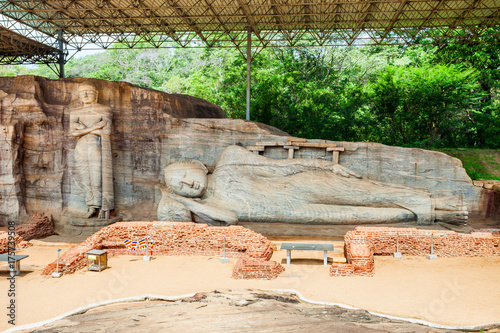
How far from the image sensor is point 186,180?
1027 cm

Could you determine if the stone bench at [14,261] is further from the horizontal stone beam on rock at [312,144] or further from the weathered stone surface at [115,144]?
the horizontal stone beam on rock at [312,144]

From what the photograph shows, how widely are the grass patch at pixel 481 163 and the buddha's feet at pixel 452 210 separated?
622cm

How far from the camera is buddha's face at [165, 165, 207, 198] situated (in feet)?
33.7

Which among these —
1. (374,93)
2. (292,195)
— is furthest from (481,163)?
(292,195)

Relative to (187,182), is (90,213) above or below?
below

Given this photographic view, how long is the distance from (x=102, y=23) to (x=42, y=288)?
51.4ft

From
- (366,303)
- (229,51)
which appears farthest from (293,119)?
(366,303)

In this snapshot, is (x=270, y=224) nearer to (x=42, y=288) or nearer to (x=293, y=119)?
(x=42, y=288)

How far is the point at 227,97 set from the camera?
74.8 ft

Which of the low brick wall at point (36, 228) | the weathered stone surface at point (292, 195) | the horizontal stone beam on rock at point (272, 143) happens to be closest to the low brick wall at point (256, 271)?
the weathered stone surface at point (292, 195)

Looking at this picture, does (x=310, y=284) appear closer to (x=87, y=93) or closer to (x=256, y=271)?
(x=256, y=271)

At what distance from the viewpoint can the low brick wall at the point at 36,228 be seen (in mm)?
10133

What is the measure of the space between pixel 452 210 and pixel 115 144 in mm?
8844

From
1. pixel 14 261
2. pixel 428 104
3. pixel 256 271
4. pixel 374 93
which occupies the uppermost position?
pixel 374 93
